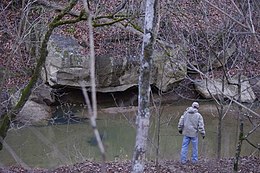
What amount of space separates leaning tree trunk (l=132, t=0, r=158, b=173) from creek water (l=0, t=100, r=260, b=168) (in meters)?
4.16

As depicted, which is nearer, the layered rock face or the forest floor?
the forest floor

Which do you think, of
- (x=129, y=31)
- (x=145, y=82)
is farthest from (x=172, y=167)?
(x=129, y=31)

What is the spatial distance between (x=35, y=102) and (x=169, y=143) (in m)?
4.19

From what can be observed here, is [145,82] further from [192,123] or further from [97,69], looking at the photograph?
[97,69]

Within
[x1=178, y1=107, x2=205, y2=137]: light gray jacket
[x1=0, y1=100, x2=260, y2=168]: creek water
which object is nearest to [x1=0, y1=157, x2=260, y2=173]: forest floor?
[x1=178, y1=107, x2=205, y2=137]: light gray jacket

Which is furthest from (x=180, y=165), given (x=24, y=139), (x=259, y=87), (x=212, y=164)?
(x=259, y=87)

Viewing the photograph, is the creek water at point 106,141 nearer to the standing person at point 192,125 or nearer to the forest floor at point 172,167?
the forest floor at point 172,167

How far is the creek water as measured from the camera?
32.3 ft

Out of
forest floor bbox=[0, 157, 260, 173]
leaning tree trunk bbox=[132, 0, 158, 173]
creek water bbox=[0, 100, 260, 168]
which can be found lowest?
creek water bbox=[0, 100, 260, 168]

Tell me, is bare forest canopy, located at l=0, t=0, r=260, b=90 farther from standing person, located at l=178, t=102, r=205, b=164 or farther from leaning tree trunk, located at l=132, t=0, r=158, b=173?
leaning tree trunk, located at l=132, t=0, r=158, b=173

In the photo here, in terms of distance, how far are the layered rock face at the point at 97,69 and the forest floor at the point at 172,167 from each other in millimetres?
4934

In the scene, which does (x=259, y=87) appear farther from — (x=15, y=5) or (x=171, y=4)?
(x=15, y=5)

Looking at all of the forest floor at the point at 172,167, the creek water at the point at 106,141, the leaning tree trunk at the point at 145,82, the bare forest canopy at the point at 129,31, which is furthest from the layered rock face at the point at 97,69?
the leaning tree trunk at the point at 145,82

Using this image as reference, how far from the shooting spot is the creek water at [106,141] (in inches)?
388
